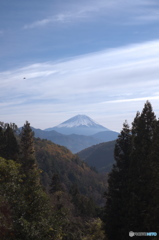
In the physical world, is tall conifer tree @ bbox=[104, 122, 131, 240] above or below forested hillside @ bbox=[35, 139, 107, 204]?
above

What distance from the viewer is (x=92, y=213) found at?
169 feet

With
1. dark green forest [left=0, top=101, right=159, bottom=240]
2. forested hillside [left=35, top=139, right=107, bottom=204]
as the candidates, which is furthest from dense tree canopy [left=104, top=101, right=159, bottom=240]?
forested hillside [left=35, top=139, right=107, bottom=204]

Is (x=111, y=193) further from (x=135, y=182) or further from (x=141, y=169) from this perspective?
(x=141, y=169)

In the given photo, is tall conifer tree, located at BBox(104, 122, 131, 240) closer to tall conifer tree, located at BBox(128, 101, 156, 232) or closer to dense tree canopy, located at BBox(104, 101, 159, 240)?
dense tree canopy, located at BBox(104, 101, 159, 240)

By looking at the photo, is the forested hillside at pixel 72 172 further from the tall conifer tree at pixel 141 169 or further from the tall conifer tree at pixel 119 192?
the tall conifer tree at pixel 141 169

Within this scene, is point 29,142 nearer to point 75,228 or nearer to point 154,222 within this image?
point 75,228

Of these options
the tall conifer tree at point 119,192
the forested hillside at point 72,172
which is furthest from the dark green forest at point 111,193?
the forested hillside at point 72,172

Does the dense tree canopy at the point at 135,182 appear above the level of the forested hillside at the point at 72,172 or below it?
above

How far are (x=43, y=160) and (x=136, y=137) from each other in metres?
108

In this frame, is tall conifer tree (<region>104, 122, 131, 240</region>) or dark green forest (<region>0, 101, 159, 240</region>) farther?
tall conifer tree (<region>104, 122, 131, 240</region>)

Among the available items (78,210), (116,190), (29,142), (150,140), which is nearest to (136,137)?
(150,140)

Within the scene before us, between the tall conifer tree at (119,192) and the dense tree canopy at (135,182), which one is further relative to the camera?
the tall conifer tree at (119,192)

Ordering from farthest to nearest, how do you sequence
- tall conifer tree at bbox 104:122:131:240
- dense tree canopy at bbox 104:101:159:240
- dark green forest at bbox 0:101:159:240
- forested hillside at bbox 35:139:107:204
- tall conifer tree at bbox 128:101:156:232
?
forested hillside at bbox 35:139:107:204 → tall conifer tree at bbox 104:122:131:240 → tall conifer tree at bbox 128:101:156:232 → dense tree canopy at bbox 104:101:159:240 → dark green forest at bbox 0:101:159:240

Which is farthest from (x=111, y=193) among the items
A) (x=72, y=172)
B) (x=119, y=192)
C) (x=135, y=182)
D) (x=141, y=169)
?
(x=72, y=172)
